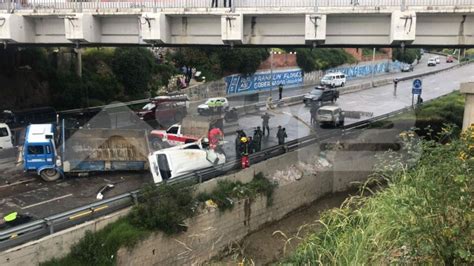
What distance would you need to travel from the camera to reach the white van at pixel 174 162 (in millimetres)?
16859

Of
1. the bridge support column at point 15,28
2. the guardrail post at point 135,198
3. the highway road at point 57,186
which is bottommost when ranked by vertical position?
the highway road at point 57,186

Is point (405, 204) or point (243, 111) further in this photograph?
point (243, 111)

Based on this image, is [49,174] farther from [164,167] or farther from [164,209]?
[164,209]

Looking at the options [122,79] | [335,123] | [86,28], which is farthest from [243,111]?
[86,28]

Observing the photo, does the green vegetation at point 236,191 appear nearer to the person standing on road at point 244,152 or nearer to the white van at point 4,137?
the person standing on road at point 244,152

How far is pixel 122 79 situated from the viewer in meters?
38.8

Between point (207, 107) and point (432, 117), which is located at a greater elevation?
point (432, 117)

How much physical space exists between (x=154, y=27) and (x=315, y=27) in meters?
6.34

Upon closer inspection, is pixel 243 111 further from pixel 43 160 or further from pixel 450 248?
pixel 450 248

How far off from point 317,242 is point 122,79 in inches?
1293

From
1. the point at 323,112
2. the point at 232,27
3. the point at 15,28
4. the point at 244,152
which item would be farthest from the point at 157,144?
the point at 323,112

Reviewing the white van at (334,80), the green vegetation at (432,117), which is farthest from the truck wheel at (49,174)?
the white van at (334,80)

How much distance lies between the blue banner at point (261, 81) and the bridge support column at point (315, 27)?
30746mm

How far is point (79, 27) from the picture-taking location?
19.1m
